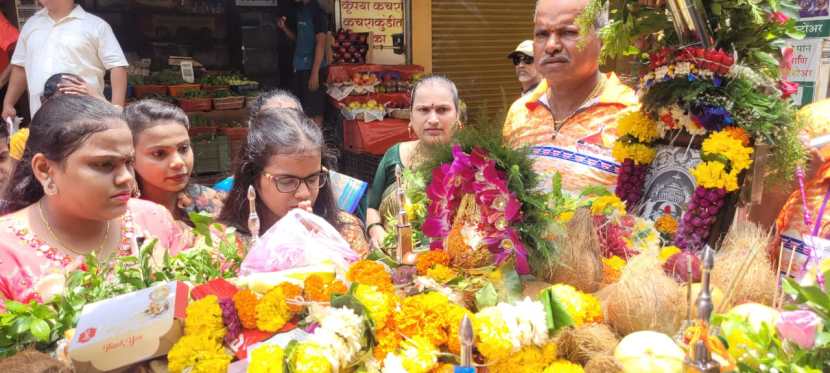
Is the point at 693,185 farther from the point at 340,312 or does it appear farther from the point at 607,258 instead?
the point at 340,312

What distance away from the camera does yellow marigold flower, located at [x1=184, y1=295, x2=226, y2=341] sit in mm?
1444

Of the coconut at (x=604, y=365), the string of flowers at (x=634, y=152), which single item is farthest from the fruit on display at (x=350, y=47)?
the coconut at (x=604, y=365)

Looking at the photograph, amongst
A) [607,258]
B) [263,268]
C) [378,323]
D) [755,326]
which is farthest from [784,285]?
[263,268]

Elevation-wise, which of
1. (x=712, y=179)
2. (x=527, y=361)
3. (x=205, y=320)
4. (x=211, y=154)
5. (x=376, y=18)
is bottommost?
(x=211, y=154)

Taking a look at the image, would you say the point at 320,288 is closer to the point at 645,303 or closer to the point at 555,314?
the point at 555,314

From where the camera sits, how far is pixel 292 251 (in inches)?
71.7

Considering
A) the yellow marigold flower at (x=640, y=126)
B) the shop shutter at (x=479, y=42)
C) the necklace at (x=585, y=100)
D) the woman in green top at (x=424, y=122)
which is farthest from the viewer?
the shop shutter at (x=479, y=42)

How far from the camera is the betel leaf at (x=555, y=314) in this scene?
57.6 inches

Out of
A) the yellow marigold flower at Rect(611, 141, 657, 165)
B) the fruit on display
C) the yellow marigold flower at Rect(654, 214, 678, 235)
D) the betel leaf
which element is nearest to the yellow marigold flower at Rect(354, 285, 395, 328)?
the betel leaf

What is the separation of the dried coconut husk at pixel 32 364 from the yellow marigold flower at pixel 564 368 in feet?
3.63

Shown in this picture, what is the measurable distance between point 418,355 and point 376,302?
16 centimetres

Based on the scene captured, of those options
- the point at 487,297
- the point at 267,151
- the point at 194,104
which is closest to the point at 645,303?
the point at 487,297

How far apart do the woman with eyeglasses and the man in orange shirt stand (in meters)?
0.88

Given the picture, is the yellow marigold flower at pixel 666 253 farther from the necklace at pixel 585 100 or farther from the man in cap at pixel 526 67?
the man in cap at pixel 526 67
